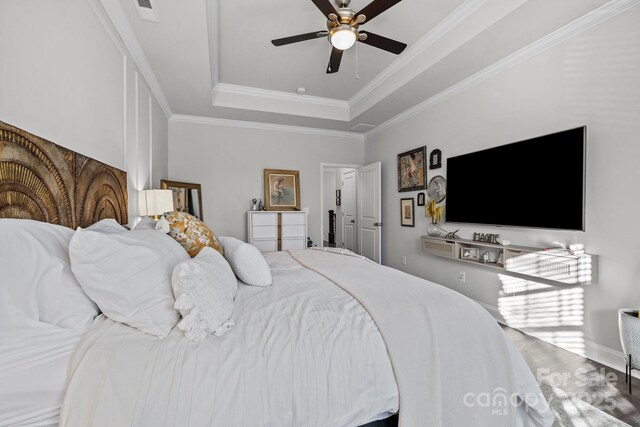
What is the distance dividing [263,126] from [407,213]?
9.11 feet

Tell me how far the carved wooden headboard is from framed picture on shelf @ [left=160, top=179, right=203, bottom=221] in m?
1.98

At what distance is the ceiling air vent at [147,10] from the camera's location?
203 centimetres

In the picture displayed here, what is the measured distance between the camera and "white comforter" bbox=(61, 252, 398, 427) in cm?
83

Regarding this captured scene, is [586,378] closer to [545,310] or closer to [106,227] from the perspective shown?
[545,310]

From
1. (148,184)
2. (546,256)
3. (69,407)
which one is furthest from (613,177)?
(148,184)

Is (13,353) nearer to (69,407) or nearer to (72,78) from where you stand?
(69,407)

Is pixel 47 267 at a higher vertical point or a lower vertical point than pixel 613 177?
lower

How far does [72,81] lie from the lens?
5.16 feet

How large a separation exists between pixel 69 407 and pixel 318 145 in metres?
4.83

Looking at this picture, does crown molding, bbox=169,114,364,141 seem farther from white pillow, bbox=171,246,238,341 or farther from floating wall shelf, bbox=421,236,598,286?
white pillow, bbox=171,246,238,341

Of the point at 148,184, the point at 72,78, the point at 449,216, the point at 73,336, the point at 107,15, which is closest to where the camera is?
the point at 73,336

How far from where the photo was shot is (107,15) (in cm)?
204

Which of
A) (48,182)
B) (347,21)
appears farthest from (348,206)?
(48,182)

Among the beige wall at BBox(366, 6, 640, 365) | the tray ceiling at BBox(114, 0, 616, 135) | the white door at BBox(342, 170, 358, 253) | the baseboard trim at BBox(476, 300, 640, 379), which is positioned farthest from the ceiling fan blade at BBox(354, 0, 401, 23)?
the white door at BBox(342, 170, 358, 253)
